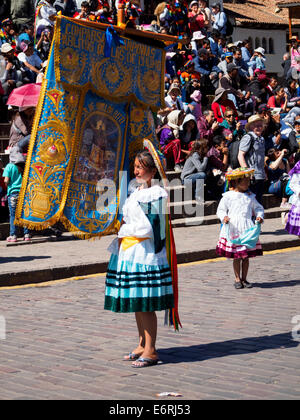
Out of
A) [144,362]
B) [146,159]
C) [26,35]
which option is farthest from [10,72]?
[144,362]

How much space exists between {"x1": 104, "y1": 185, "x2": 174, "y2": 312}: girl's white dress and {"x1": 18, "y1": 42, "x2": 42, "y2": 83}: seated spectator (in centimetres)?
1116

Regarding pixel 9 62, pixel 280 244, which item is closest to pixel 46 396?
pixel 280 244

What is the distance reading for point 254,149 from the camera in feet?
50.8

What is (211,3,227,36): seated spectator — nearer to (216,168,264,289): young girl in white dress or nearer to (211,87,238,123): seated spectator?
(211,87,238,123): seated spectator

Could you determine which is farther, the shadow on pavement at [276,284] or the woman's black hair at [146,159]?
the shadow on pavement at [276,284]

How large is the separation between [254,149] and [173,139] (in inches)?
117

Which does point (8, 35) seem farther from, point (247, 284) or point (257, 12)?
point (257, 12)

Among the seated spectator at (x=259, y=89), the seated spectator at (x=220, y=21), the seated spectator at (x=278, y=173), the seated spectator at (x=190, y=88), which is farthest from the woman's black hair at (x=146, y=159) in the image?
the seated spectator at (x=220, y=21)

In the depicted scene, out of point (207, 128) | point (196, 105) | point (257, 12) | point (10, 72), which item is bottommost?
point (207, 128)

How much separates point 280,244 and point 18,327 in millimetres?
6785

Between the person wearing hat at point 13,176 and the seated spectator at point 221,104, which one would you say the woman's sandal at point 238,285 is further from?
the seated spectator at point 221,104

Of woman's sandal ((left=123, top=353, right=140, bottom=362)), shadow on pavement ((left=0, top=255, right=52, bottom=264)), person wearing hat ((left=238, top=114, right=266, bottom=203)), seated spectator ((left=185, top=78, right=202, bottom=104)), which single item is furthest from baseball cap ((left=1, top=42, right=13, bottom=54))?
woman's sandal ((left=123, top=353, right=140, bottom=362))

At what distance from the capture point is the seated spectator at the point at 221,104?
64.0 feet

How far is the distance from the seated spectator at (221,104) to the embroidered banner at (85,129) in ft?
39.8
